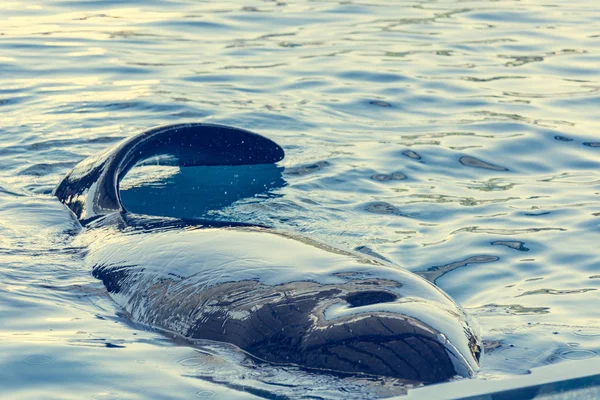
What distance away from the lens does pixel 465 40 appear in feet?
44.2

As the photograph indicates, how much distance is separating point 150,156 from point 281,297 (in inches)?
107

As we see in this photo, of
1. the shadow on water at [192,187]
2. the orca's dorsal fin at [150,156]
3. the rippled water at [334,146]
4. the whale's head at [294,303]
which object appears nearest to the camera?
the whale's head at [294,303]

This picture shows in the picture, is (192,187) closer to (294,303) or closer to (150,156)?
(150,156)

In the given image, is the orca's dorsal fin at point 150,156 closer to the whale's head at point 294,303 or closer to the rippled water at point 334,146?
the rippled water at point 334,146

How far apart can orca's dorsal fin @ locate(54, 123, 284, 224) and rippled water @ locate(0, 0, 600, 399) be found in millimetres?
224

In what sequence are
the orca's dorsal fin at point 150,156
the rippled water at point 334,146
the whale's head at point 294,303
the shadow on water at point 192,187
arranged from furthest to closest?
the shadow on water at point 192,187
the orca's dorsal fin at point 150,156
the rippled water at point 334,146
the whale's head at point 294,303

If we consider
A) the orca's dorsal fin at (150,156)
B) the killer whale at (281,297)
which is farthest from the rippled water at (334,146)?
the orca's dorsal fin at (150,156)

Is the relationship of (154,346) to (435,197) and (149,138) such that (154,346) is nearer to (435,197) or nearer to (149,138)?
(149,138)

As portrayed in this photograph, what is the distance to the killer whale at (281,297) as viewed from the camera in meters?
4.21

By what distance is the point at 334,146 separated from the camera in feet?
30.6

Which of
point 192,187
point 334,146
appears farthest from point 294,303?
point 334,146

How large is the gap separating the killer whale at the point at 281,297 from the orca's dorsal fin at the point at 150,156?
8.5 inches

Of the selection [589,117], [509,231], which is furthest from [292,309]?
[589,117]

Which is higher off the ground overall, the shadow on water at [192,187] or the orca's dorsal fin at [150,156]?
the orca's dorsal fin at [150,156]
